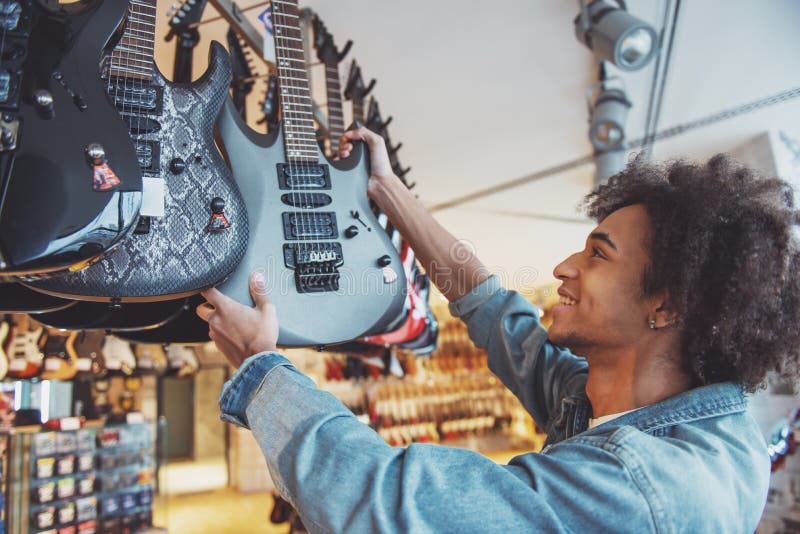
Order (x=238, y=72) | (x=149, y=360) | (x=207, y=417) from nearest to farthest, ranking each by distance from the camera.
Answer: (x=238, y=72) < (x=149, y=360) < (x=207, y=417)

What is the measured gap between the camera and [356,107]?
239 centimetres

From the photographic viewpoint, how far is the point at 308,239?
3.69ft

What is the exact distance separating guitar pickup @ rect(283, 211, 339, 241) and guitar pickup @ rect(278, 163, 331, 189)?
65 mm

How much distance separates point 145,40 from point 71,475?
3102mm

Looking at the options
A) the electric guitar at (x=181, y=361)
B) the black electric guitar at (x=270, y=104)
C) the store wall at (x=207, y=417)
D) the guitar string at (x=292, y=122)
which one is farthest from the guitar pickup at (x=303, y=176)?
the store wall at (x=207, y=417)

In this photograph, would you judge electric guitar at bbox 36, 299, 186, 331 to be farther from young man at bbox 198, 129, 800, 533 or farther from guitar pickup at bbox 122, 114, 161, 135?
guitar pickup at bbox 122, 114, 161, 135

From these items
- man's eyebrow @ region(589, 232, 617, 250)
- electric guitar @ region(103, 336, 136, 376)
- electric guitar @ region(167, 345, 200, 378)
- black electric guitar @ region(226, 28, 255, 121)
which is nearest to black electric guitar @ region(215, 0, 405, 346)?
man's eyebrow @ region(589, 232, 617, 250)

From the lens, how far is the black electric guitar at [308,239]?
107 centimetres

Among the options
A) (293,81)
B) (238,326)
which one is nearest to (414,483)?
(238,326)

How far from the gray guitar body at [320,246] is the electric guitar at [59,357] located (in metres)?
2.93

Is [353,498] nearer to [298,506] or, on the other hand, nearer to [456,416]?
[298,506]

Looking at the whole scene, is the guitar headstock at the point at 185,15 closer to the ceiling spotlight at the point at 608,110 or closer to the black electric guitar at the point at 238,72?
the black electric guitar at the point at 238,72

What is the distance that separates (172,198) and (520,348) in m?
0.87

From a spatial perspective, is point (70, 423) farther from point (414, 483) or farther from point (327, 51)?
point (414, 483)
